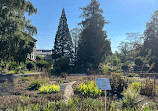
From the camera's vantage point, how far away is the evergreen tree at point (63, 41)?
94.9ft

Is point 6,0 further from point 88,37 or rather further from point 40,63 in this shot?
point 88,37

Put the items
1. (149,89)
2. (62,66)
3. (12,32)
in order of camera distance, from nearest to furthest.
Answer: (149,89), (12,32), (62,66)

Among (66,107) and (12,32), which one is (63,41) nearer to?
(12,32)

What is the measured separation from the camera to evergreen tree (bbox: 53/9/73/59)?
94.9ft

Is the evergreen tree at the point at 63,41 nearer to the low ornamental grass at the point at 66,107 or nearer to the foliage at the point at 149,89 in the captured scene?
the foliage at the point at 149,89

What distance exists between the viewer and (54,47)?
29234mm

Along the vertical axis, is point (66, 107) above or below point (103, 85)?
below

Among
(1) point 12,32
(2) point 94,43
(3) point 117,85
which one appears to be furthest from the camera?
(2) point 94,43

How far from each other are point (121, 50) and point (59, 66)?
37238mm

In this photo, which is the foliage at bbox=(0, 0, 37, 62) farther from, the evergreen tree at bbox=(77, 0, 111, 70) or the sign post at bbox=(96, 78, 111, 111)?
the evergreen tree at bbox=(77, 0, 111, 70)

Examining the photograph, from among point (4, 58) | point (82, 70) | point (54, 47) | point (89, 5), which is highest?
point (89, 5)

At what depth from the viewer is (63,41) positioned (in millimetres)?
29531

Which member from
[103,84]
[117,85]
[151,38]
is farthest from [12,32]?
[151,38]

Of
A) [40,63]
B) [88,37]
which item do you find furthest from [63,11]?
[40,63]
